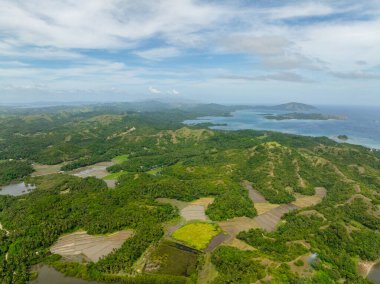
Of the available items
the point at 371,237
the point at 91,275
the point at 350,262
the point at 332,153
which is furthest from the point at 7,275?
the point at 332,153

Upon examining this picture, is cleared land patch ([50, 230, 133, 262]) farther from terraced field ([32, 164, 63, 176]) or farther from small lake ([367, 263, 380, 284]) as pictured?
terraced field ([32, 164, 63, 176])

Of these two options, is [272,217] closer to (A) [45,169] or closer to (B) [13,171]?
(A) [45,169]

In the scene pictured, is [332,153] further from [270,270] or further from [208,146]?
[270,270]

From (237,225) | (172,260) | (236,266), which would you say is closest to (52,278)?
(172,260)

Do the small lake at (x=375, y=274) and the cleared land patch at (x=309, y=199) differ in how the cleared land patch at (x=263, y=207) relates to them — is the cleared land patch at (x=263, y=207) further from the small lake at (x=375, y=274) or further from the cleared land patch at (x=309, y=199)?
the small lake at (x=375, y=274)

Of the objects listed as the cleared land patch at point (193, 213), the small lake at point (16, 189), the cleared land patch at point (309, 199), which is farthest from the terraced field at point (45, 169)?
the cleared land patch at point (309, 199)

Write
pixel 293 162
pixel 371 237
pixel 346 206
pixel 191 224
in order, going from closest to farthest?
pixel 371 237
pixel 191 224
pixel 346 206
pixel 293 162

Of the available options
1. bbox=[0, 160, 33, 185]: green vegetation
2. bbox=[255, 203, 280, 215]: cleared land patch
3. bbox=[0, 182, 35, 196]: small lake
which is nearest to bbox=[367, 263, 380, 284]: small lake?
bbox=[255, 203, 280, 215]: cleared land patch
